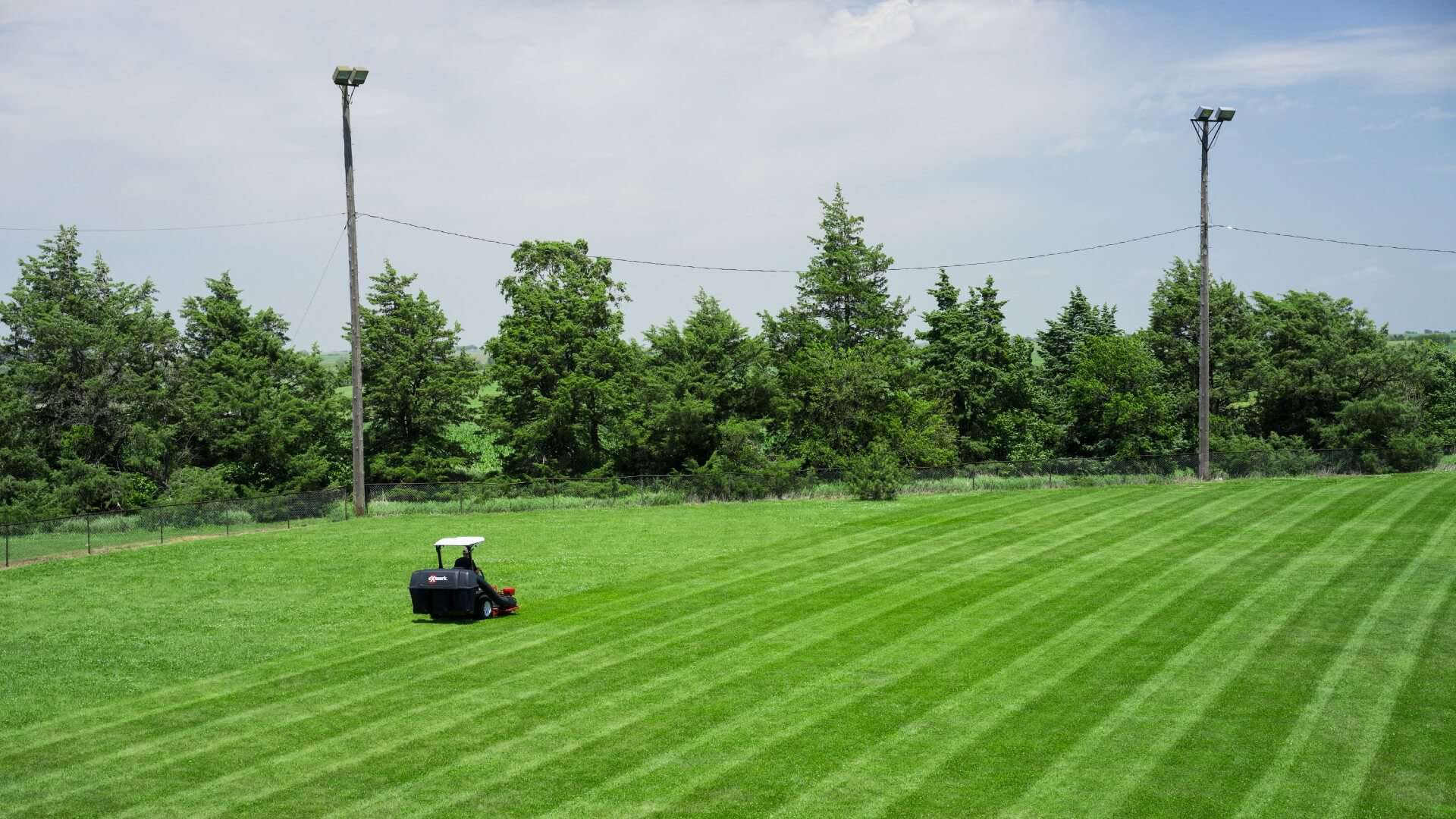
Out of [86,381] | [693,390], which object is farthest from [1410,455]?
[86,381]

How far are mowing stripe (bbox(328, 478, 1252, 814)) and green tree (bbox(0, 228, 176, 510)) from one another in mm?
40312

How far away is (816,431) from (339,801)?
4247cm

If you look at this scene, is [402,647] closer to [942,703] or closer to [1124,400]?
[942,703]

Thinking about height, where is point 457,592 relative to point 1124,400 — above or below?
below

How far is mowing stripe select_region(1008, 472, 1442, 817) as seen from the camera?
11.6 meters

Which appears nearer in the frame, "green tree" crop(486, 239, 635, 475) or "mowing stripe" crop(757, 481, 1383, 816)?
"mowing stripe" crop(757, 481, 1383, 816)

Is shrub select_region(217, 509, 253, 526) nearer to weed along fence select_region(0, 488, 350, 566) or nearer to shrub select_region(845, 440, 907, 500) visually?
weed along fence select_region(0, 488, 350, 566)

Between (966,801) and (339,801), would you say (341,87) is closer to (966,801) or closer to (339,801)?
(339,801)

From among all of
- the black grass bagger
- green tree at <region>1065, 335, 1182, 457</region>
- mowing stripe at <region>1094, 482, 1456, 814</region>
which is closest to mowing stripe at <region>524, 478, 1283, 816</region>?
mowing stripe at <region>1094, 482, 1456, 814</region>

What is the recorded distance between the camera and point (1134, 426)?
55969 mm

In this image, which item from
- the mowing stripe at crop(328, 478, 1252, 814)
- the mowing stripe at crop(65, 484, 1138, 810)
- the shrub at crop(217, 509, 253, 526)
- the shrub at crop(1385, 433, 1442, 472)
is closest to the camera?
the mowing stripe at crop(328, 478, 1252, 814)

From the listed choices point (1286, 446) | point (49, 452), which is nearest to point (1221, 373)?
point (1286, 446)

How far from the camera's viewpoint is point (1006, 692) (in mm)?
15305

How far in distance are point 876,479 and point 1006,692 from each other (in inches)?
993
